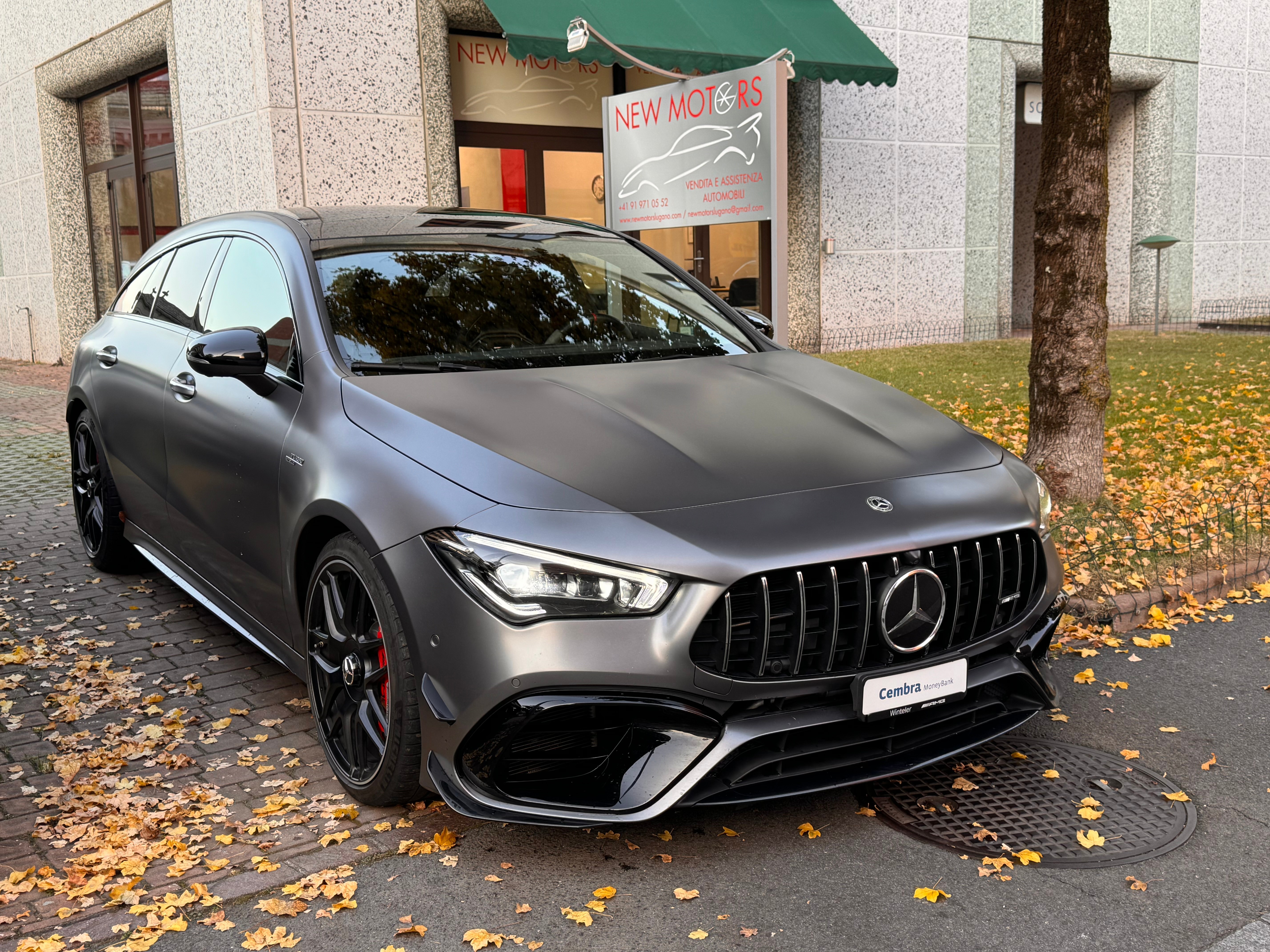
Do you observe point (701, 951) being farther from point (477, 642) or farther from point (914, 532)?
point (914, 532)

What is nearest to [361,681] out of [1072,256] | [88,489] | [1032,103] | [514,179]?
[88,489]

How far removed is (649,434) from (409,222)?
171cm

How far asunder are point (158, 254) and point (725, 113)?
3679 millimetres

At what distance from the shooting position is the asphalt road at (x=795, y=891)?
278 centimetres

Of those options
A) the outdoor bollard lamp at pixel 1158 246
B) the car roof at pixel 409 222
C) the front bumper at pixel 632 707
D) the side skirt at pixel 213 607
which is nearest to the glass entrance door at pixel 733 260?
the outdoor bollard lamp at pixel 1158 246

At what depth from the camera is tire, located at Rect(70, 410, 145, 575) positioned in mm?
5637

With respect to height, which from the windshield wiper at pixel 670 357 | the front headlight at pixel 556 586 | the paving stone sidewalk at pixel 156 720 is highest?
the windshield wiper at pixel 670 357

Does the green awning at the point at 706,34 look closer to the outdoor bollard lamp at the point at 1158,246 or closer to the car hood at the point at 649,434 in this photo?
the outdoor bollard lamp at the point at 1158,246

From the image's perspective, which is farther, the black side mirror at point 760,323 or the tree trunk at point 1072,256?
the tree trunk at point 1072,256

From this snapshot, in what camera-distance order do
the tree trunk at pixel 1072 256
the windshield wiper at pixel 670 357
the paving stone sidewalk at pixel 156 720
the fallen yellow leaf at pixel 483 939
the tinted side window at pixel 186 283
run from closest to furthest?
1. the fallen yellow leaf at pixel 483 939
2. the paving stone sidewalk at pixel 156 720
3. the windshield wiper at pixel 670 357
4. the tinted side window at pixel 186 283
5. the tree trunk at pixel 1072 256

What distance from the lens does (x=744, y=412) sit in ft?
11.9

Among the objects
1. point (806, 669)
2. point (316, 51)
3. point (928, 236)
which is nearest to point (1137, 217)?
point (928, 236)

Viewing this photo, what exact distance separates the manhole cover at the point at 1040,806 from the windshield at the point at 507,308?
165 centimetres

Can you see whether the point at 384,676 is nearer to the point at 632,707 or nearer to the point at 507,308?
the point at 632,707
